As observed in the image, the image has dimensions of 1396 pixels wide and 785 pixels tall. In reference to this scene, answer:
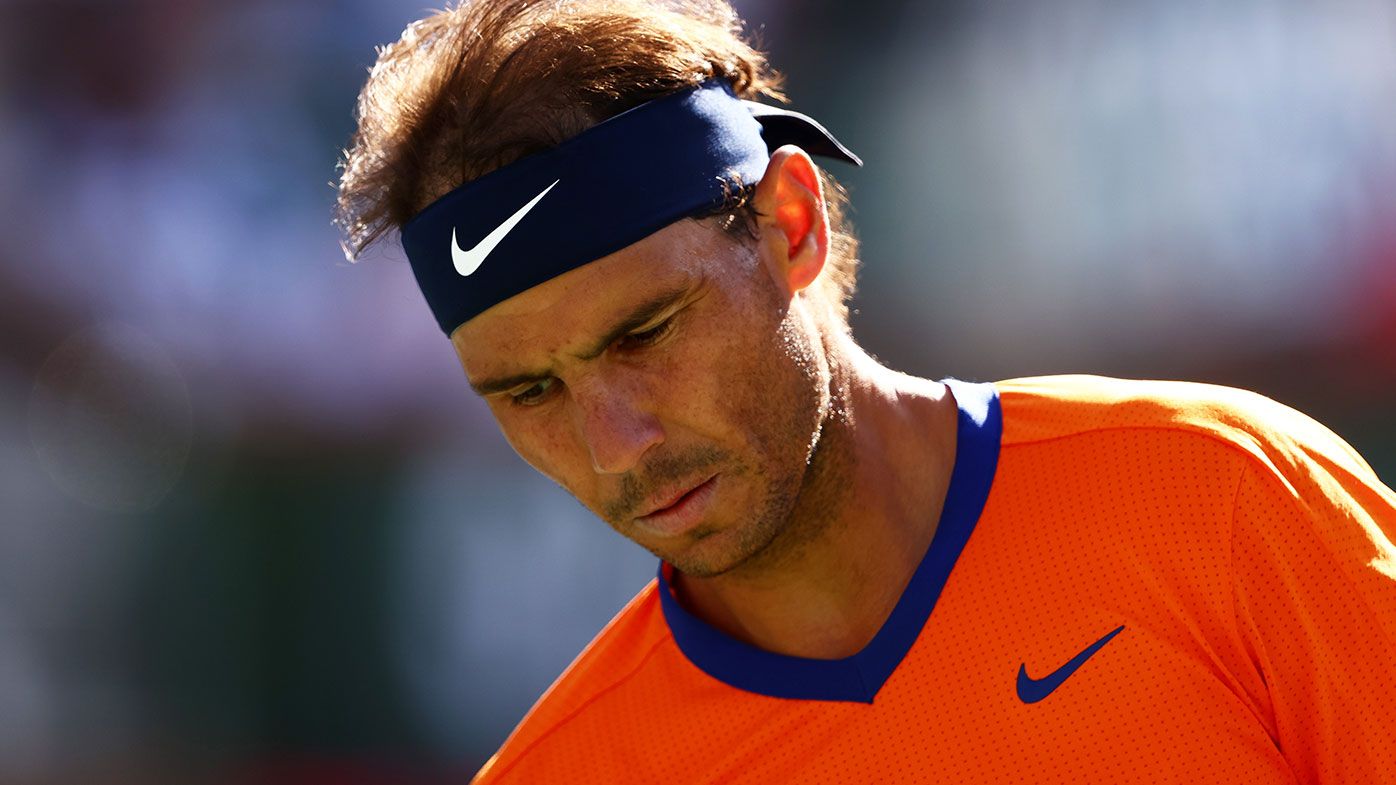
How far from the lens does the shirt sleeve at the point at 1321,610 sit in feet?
6.17

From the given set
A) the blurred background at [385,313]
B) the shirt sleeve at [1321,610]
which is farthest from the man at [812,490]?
the blurred background at [385,313]

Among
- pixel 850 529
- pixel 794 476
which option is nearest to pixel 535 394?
pixel 794 476

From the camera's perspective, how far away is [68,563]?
17.5ft

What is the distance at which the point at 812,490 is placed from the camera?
221cm

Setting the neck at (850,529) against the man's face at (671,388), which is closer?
the man's face at (671,388)

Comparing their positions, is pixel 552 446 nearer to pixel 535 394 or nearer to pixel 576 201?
→ pixel 535 394

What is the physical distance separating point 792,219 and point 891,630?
0.65 metres

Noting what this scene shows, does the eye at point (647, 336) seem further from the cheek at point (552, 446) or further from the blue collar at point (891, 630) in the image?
the blue collar at point (891, 630)

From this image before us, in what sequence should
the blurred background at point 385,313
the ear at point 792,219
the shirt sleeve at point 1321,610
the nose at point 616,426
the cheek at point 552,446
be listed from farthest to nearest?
the blurred background at point 385,313
the ear at point 792,219
the cheek at point 552,446
the nose at point 616,426
the shirt sleeve at point 1321,610

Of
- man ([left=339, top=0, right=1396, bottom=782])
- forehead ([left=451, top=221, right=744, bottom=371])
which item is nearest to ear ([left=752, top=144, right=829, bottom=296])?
man ([left=339, top=0, right=1396, bottom=782])

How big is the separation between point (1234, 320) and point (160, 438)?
3.89 metres

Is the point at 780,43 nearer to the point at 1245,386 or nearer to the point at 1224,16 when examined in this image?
the point at 1224,16

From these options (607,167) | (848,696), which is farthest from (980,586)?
(607,167)

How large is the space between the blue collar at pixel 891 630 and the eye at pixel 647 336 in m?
0.49
